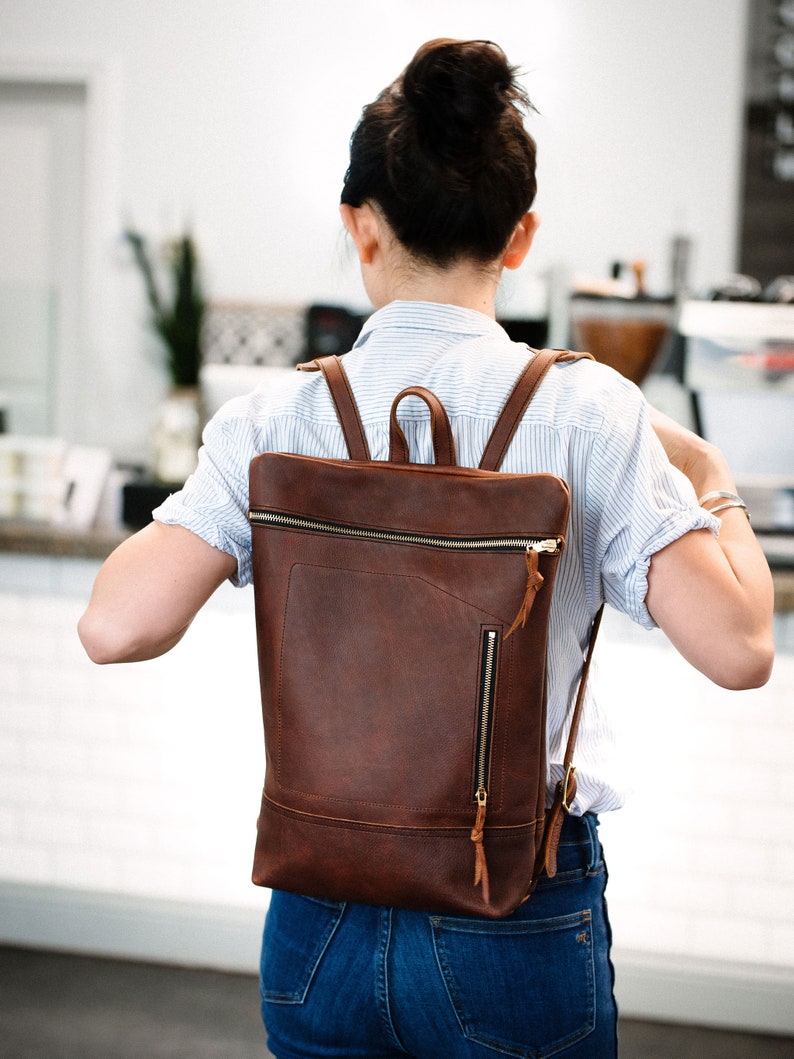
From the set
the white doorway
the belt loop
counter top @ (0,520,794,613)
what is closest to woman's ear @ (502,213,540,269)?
the belt loop

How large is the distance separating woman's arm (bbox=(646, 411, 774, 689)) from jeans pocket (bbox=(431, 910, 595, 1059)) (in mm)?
262

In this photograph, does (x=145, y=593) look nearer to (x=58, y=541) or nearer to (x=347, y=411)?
(x=347, y=411)

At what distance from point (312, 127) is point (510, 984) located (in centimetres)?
330

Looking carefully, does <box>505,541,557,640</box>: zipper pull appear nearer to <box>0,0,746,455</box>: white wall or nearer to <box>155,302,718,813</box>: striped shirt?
<box>155,302,718,813</box>: striped shirt

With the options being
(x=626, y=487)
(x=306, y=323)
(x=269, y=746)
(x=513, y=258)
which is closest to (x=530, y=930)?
(x=269, y=746)

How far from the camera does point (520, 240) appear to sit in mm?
937

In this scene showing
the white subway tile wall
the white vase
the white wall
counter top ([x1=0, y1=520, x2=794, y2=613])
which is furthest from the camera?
the white wall

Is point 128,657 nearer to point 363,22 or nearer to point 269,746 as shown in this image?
point 269,746

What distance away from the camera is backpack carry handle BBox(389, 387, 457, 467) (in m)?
0.83

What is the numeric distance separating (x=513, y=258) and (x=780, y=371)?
1609 mm

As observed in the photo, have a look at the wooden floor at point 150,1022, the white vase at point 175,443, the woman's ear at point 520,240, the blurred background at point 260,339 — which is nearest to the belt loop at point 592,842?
the woman's ear at point 520,240

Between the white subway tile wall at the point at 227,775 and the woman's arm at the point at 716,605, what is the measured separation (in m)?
1.48

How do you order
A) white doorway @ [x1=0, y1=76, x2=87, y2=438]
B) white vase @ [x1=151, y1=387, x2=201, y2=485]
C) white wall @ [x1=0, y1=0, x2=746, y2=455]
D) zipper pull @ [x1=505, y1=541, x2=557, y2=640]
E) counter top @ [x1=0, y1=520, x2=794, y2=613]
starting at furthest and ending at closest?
white doorway @ [x1=0, y1=76, x2=87, y2=438], white wall @ [x1=0, y1=0, x2=746, y2=455], white vase @ [x1=151, y1=387, x2=201, y2=485], counter top @ [x1=0, y1=520, x2=794, y2=613], zipper pull @ [x1=505, y1=541, x2=557, y2=640]

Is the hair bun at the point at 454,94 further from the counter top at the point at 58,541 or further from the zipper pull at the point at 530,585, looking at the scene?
the counter top at the point at 58,541
